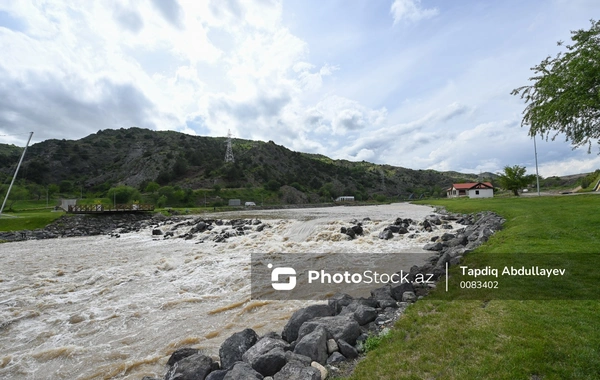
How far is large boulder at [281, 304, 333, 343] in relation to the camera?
6648mm

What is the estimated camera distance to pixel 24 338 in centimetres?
805

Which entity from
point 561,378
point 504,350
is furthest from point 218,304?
point 561,378

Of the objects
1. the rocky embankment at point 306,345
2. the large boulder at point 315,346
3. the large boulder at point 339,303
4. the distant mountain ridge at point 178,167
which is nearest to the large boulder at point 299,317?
the rocky embankment at point 306,345

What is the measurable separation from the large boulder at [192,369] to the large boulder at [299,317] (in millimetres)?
1822

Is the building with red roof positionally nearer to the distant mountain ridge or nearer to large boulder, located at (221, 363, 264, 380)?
the distant mountain ridge

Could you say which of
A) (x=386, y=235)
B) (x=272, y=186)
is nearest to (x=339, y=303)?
(x=386, y=235)

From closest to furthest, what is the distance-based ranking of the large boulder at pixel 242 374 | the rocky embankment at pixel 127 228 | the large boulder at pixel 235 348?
the large boulder at pixel 242 374 < the large boulder at pixel 235 348 < the rocky embankment at pixel 127 228

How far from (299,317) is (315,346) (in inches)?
67.4

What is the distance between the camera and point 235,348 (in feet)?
19.5

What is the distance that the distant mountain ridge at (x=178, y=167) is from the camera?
129000mm

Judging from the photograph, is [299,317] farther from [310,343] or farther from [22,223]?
[22,223]

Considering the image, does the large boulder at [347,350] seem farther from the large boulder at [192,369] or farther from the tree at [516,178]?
the tree at [516,178]

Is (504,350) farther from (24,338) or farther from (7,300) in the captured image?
(7,300)

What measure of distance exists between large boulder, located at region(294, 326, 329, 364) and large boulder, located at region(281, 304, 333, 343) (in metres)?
1.03
